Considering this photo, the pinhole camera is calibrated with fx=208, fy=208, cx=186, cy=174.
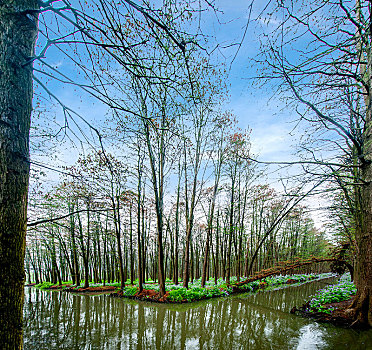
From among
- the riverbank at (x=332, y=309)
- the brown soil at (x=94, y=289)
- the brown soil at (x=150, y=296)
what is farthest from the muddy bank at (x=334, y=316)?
the brown soil at (x=94, y=289)

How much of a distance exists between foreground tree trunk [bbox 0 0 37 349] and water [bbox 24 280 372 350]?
4627 millimetres

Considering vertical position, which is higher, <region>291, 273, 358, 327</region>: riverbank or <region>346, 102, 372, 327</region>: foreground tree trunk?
<region>346, 102, 372, 327</region>: foreground tree trunk

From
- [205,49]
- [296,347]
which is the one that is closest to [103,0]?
[205,49]

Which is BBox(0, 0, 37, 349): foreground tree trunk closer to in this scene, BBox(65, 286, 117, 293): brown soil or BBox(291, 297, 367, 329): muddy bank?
BBox(291, 297, 367, 329): muddy bank

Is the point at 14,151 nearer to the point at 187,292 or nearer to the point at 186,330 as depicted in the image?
the point at 186,330

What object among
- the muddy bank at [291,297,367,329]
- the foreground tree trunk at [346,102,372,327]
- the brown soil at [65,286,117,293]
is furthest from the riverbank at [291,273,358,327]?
the brown soil at [65,286,117,293]

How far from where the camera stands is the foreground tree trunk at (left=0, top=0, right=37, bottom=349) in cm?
149

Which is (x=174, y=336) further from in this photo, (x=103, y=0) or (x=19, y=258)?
(x=103, y=0)

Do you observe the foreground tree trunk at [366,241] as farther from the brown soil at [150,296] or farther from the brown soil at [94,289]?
the brown soil at [94,289]

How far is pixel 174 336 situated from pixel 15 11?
702 centimetres

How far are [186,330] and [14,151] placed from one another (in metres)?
6.67

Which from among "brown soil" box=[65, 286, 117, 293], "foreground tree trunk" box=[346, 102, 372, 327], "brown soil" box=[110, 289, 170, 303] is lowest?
"brown soil" box=[65, 286, 117, 293]

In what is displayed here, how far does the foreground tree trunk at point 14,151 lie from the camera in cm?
149

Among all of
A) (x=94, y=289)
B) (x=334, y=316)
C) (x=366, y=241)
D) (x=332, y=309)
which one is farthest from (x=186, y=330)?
(x=94, y=289)
